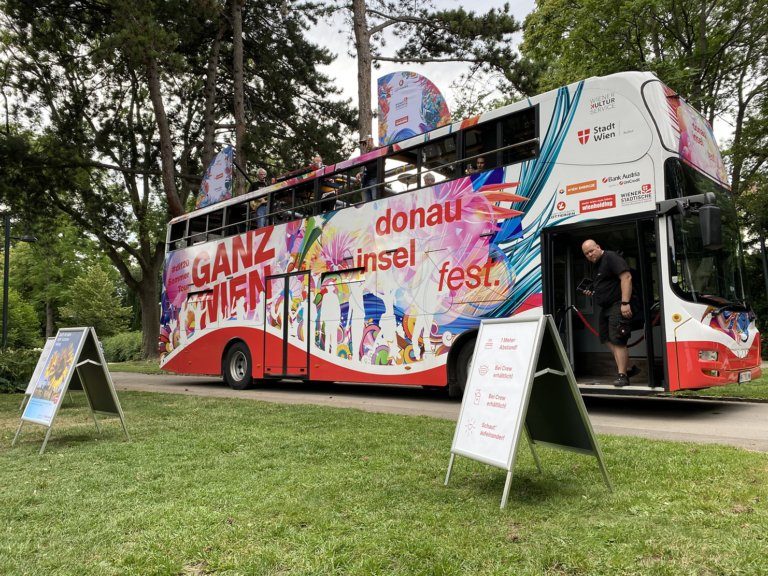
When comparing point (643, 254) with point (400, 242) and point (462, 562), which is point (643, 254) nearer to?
point (400, 242)

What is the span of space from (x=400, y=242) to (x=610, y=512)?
685cm

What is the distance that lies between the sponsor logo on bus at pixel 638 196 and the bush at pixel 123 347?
35.3 meters

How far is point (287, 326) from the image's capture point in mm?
11883

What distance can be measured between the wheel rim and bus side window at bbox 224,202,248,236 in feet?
9.35

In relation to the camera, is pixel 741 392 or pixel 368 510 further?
pixel 741 392

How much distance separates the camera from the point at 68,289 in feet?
151

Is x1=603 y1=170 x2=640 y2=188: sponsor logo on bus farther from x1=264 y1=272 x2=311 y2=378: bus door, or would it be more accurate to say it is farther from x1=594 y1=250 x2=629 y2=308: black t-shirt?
x1=264 y1=272 x2=311 y2=378: bus door

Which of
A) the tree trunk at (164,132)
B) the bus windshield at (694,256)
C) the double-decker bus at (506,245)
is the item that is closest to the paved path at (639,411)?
the double-decker bus at (506,245)

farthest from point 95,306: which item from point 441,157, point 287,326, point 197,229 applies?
point 441,157

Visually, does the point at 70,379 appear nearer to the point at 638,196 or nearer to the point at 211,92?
the point at 638,196

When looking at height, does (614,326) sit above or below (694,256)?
below

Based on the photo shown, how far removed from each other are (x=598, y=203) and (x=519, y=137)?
1640 mm

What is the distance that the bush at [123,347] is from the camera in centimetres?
3722

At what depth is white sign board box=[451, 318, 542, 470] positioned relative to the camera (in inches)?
139
